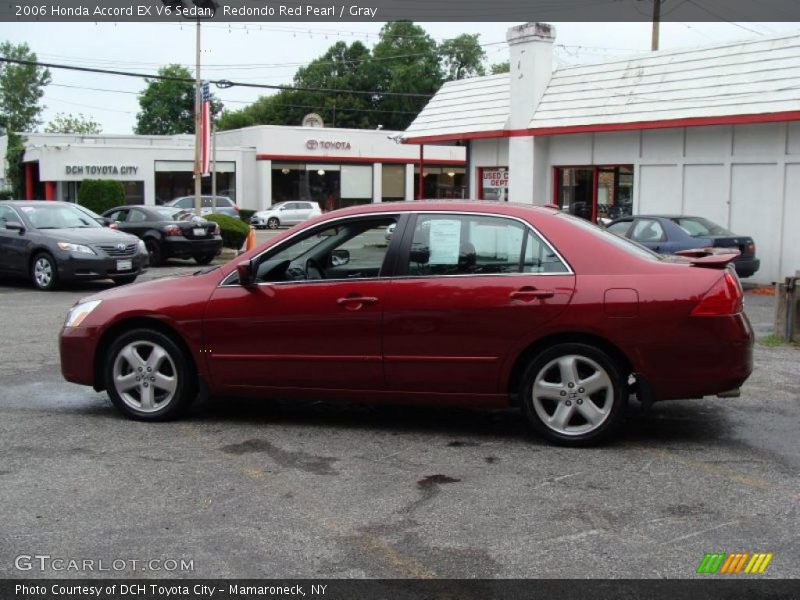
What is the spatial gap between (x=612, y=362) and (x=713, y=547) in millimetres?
1729

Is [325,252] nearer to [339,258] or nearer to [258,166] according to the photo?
[339,258]

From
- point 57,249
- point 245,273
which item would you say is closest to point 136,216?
point 57,249

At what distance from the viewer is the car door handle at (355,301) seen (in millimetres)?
6223

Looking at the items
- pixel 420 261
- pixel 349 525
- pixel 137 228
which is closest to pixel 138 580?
pixel 349 525

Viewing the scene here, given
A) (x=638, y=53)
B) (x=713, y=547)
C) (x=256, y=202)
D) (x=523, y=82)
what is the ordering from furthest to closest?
(x=256, y=202) < (x=523, y=82) < (x=638, y=53) < (x=713, y=547)

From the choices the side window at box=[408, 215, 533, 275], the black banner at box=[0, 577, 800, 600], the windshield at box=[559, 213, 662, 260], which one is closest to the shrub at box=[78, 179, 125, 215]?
the side window at box=[408, 215, 533, 275]

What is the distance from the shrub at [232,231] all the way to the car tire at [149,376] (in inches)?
724

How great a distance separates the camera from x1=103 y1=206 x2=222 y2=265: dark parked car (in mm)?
Answer: 20406

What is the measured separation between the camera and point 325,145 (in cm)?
5181

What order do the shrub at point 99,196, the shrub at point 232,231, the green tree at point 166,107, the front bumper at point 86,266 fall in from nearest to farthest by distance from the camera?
the front bumper at point 86,266 → the shrub at point 232,231 → the shrub at point 99,196 → the green tree at point 166,107

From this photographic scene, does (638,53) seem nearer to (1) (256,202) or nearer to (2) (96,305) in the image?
(2) (96,305)

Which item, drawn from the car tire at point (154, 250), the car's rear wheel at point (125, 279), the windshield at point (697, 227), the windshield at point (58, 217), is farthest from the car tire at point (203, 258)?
the windshield at point (697, 227)

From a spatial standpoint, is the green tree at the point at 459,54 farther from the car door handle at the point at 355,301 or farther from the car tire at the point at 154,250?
the car door handle at the point at 355,301

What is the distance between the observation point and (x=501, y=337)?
602 centimetres
